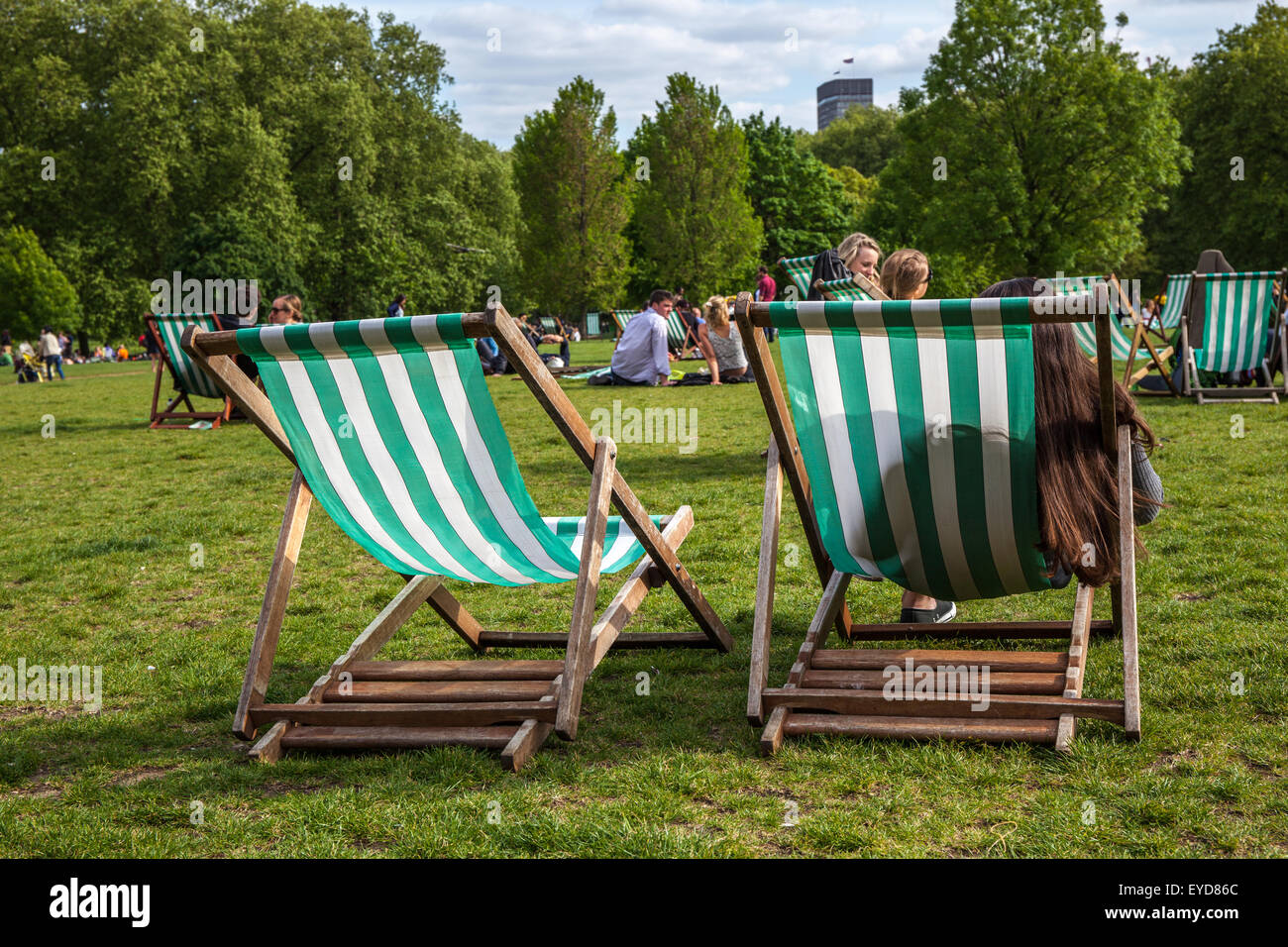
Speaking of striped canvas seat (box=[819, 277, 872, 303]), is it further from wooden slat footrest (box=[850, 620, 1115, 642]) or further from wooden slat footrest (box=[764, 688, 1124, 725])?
wooden slat footrest (box=[764, 688, 1124, 725])

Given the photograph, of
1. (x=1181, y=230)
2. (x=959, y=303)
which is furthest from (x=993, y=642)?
(x=1181, y=230)

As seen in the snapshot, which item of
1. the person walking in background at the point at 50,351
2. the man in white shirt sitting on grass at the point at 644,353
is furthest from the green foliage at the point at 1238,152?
the person walking in background at the point at 50,351

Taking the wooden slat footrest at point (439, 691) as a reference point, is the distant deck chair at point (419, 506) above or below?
above

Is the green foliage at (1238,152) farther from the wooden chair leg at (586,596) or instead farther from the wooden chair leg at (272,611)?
the wooden chair leg at (272,611)

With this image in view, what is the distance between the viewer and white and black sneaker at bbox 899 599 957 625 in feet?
14.2

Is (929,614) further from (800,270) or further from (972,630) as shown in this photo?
(800,270)

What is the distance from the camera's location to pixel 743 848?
2.60 m

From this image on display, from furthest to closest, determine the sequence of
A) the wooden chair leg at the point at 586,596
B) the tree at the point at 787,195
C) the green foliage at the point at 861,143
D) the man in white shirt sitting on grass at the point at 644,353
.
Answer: the green foliage at the point at 861,143 < the tree at the point at 787,195 < the man in white shirt sitting on grass at the point at 644,353 < the wooden chair leg at the point at 586,596

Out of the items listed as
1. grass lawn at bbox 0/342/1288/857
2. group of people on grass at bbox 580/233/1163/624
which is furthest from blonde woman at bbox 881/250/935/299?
group of people on grass at bbox 580/233/1163/624

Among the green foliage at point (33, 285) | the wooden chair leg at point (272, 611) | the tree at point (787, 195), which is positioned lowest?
the wooden chair leg at point (272, 611)

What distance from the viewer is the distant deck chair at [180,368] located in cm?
1137
